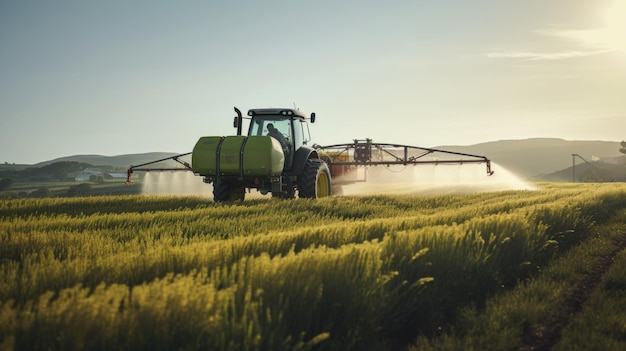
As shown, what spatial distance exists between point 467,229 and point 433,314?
260cm

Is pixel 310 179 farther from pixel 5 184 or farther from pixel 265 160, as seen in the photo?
pixel 5 184

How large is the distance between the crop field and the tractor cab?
7.98 meters

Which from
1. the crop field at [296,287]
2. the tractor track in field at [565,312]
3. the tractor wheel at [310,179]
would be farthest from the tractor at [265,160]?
the tractor track in field at [565,312]

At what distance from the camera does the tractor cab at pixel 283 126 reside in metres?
18.8

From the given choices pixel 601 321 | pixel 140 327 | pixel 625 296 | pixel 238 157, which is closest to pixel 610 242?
pixel 625 296

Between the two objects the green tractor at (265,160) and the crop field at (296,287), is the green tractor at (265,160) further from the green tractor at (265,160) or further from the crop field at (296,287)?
the crop field at (296,287)

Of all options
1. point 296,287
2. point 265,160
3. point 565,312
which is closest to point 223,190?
point 265,160

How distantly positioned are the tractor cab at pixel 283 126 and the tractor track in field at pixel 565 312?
10.6 metres

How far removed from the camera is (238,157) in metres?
16.9

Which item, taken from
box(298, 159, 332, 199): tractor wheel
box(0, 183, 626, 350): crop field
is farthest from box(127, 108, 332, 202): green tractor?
box(0, 183, 626, 350): crop field

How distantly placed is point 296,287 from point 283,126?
46.2ft

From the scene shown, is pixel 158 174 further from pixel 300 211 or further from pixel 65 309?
pixel 65 309

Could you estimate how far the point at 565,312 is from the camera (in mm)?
7027

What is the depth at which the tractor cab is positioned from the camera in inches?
739
